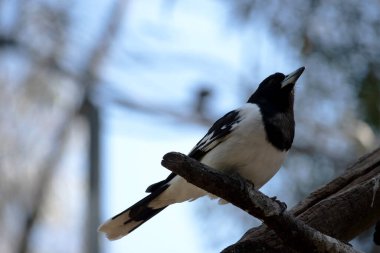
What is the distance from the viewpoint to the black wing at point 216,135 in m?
3.96

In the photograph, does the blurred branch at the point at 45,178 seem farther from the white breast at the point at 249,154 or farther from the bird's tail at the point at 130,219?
the white breast at the point at 249,154

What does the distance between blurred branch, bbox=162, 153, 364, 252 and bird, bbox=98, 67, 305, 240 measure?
513mm

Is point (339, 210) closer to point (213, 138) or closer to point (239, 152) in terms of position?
point (239, 152)

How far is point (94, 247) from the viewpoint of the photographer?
6.00m

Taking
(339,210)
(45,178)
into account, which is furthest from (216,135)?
(45,178)

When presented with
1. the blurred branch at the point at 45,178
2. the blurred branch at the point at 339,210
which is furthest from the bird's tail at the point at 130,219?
the blurred branch at the point at 45,178

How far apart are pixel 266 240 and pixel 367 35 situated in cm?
312

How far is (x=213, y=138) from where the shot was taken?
3986mm

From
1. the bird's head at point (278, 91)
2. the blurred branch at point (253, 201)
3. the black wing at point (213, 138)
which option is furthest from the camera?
the bird's head at point (278, 91)

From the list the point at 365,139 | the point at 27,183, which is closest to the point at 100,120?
the point at 27,183

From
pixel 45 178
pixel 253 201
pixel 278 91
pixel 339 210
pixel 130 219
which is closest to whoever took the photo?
pixel 253 201

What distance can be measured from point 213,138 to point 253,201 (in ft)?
2.60

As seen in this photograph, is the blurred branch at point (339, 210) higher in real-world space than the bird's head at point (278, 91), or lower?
lower

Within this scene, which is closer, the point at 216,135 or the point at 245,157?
the point at 245,157
